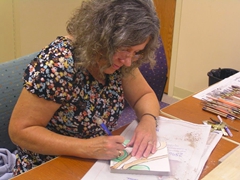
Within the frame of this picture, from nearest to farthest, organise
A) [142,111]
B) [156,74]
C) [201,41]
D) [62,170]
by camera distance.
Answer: [62,170] → [142,111] → [156,74] → [201,41]

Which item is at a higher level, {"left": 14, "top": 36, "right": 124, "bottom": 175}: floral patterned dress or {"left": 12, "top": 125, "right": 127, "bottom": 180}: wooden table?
{"left": 14, "top": 36, "right": 124, "bottom": 175}: floral patterned dress

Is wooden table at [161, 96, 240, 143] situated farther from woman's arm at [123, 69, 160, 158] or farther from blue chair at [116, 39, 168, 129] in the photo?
blue chair at [116, 39, 168, 129]

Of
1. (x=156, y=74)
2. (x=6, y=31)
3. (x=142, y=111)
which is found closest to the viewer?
(x=142, y=111)

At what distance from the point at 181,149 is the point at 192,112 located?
0.30 metres

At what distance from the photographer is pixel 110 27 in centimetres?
92

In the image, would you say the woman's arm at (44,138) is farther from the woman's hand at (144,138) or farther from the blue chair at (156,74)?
the blue chair at (156,74)

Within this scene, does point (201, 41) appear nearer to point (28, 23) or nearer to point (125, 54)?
point (28, 23)

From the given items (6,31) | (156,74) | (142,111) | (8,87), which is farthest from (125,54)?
(6,31)

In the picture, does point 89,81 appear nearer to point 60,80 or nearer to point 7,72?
point 60,80

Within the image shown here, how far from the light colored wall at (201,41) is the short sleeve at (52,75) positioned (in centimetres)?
207

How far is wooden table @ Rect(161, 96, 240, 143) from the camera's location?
4.06ft

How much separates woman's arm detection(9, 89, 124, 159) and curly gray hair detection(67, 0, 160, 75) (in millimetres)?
192

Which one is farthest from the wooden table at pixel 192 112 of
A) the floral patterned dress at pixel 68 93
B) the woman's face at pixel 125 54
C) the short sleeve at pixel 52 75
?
the short sleeve at pixel 52 75

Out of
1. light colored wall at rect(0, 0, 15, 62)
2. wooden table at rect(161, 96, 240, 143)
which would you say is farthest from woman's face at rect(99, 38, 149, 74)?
light colored wall at rect(0, 0, 15, 62)
